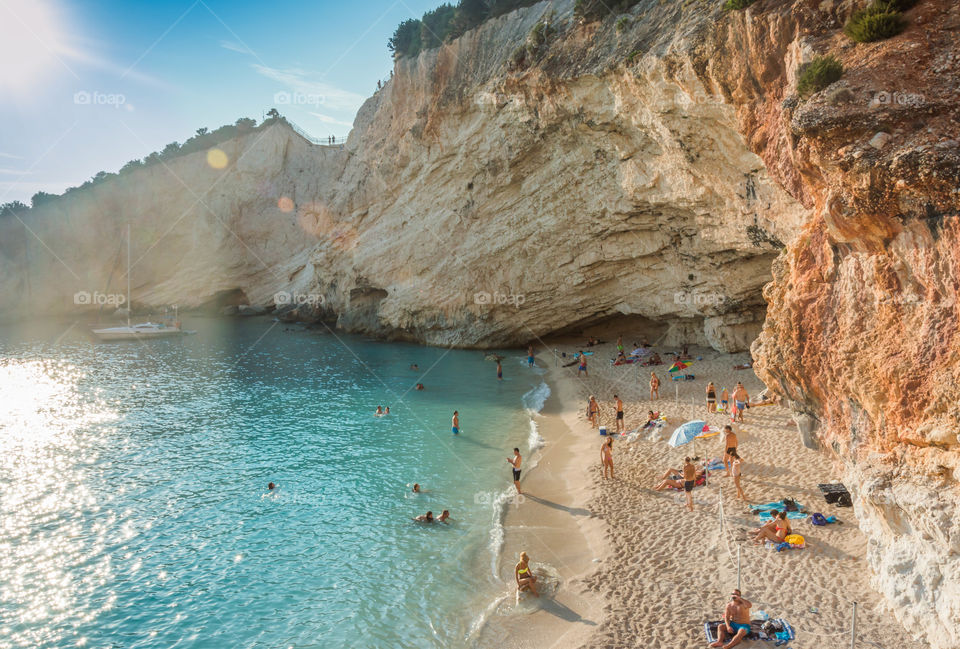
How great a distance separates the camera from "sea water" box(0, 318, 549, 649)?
11227mm

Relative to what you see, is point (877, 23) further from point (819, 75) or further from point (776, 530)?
point (776, 530)

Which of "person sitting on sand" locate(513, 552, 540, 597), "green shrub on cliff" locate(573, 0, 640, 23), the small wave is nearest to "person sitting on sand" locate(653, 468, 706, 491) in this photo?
"person sitting on sand" locate(513, 552, 540, 597)

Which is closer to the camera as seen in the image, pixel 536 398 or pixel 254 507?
pixel 254 507

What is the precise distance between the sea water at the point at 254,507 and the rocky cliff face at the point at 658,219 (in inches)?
301

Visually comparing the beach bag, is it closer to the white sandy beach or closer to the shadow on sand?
the white sandy beach

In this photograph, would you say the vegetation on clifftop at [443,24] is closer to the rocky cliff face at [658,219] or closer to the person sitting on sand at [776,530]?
the rocky cliff face at [658,219]

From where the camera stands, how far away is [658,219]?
2778 centimetres

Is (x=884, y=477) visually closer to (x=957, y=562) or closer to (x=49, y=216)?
(x=957, y=562)

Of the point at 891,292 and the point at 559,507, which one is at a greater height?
the point at 891,292

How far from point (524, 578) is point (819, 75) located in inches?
440

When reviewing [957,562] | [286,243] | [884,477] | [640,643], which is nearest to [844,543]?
[884,477]

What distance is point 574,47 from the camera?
26438 mm

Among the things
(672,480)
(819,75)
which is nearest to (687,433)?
(672,480)

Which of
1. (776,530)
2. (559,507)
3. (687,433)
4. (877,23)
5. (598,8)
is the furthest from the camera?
(598,8)
